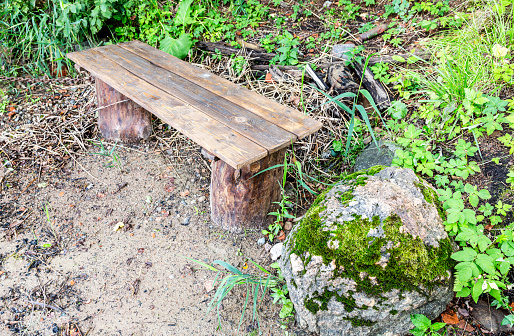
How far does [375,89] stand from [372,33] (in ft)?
2.96

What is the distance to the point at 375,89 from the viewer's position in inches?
129

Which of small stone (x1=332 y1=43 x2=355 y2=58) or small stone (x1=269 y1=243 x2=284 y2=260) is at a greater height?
small stone (x1=332 y1=43 x2=355 y2=58)

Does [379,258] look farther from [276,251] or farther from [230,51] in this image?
[230,51]

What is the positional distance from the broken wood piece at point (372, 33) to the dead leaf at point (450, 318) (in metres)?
2.88

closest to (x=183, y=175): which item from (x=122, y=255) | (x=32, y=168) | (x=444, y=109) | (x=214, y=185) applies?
(x=214, y=185)

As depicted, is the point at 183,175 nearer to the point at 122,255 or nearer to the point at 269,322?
the point at 122,255

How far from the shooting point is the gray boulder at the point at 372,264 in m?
1.71

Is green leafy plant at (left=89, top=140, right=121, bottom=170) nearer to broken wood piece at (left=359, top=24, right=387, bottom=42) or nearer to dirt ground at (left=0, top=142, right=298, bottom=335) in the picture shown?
dirt ground at (left=0, top=142, right=298, bottom=335)

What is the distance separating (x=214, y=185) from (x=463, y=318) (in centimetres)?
167

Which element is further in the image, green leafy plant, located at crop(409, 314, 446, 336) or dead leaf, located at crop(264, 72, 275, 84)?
dead leaf, located at crop(264, 72, 275, 84)

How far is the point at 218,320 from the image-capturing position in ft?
6.82

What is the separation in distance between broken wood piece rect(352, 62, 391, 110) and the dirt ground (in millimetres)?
1641

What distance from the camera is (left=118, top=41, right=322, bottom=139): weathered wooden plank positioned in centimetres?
231

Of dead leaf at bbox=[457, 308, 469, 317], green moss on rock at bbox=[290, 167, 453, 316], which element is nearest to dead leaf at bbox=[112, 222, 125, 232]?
green moss on rock at bbox=[290, 167, 453, 316]
